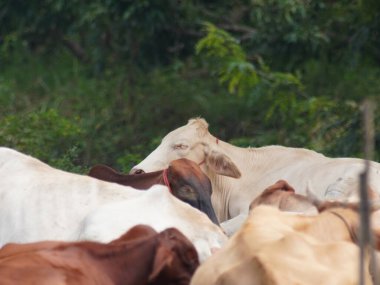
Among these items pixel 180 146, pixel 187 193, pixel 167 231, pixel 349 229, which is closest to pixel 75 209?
pixel 187 193

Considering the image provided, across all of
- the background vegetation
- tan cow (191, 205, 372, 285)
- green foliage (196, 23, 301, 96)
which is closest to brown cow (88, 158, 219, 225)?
tan cow (191, 205, 372, 285)

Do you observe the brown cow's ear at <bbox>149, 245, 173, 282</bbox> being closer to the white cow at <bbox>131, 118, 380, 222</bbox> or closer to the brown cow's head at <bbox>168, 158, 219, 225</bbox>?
the brown cow's head at <bbox>168, 158, 219, 225</bbox>

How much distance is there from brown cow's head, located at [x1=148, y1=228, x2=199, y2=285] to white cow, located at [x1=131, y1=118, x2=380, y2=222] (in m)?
3.29

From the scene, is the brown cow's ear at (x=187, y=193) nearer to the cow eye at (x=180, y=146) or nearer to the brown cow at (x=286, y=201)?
the brown cow at (x=286, y=201)

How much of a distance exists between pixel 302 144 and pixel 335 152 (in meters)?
0.94

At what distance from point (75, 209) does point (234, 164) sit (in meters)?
2.86

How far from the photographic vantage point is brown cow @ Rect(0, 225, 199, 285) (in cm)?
639

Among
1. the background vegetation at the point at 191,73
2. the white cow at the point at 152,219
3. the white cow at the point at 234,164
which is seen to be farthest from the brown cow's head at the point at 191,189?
the background vegetation at the point at 191,73

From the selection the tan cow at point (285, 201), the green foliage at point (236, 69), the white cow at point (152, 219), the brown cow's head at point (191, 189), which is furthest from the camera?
the green foliage at point (236, 69)

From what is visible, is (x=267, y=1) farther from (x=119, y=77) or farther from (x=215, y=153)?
(x=215, y=153)

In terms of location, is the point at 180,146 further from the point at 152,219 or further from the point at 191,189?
the point at 152,219

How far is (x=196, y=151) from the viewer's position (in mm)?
10461

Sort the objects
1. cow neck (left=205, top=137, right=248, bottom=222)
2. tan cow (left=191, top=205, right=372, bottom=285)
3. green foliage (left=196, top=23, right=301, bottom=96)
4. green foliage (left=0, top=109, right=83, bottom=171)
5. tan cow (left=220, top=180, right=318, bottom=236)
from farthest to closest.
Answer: green foliage (left=196, top=23, right=301, bottom=96), green foliage (left=0, top=109, right=83, bottom=171), cow neck (left=205, top=137, right=248, bottom=222), tan cow (left=220, top=180, right=318, bottom=236), tan cow (left=191, top=205, right=372, bottom=285)

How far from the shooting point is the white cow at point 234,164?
1021 cm
